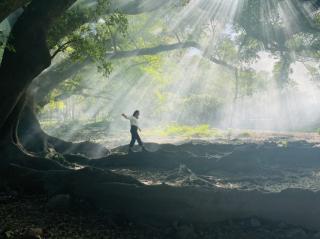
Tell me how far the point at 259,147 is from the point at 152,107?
131ft

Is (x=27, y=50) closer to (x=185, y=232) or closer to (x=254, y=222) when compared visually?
(x=185, y=232)

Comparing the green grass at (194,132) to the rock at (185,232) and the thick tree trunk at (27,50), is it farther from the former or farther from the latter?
the thick tree trunk at (27,50)

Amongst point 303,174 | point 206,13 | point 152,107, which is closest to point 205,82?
point 152,107

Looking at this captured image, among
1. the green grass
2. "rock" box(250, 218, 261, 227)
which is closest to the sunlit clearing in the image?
the green grass

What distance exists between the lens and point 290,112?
5297 cm

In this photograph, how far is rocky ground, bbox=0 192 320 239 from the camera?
345 inches

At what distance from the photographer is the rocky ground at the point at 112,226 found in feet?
28.8

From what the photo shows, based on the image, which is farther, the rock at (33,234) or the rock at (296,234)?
the rock at (296,234)

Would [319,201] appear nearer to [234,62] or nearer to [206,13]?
[206,13]

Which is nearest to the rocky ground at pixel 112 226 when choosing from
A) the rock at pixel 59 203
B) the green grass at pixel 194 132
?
the rock at pixel 59 203

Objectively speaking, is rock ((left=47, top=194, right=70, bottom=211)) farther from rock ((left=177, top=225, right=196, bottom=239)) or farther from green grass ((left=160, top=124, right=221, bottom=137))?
green grass ((left=160, top=124, right=221, bottom=137))

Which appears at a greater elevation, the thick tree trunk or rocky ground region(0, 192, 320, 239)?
the thick tree trunk

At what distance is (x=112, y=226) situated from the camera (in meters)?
9.28

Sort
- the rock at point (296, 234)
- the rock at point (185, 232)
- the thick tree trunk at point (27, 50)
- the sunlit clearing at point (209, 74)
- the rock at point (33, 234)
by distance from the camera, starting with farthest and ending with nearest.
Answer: the sunlit clearing at point (209, 74) < the thick tree trunk at point (27, 50) < the rock at point (296, 234) < the rock at point (185, 232) < the rock at point (33, 234)
